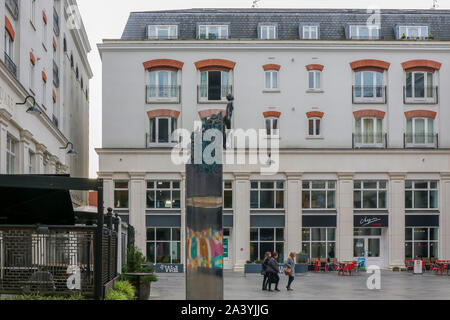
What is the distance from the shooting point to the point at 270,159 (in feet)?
139

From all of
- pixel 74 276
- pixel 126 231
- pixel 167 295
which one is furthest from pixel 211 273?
pixel 126 231

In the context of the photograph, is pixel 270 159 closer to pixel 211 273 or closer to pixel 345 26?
pixel 345 26

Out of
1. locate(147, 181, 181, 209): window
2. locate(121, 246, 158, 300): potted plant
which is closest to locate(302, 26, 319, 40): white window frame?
locate(147, 181, 181, 209): window

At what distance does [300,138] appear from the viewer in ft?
140

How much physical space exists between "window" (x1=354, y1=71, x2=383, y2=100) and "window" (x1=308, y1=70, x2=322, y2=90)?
2.25 metres

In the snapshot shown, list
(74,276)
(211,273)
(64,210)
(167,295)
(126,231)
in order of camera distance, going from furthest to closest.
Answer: (126,231)
(167,295)
(64,210)
(74,276)
(211,273)

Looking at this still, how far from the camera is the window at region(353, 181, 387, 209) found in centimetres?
4272

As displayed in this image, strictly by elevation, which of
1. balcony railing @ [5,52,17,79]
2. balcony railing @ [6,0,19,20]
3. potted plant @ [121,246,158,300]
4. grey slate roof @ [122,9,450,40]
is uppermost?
grey slate roof @ [122,9,450,40]

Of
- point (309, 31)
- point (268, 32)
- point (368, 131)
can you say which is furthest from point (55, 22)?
point (368, 131)

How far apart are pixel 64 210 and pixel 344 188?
95.3 feet

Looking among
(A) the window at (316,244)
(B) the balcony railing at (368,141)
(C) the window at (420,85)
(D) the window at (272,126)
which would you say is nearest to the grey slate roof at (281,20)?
(C) the window at (420,85)

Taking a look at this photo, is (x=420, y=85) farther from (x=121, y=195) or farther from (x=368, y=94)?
(x=121, y=195)

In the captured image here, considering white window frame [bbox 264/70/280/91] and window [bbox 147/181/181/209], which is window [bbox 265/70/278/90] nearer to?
white window frame [bbox 264/70/280/91]

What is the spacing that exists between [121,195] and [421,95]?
63.2 feet
